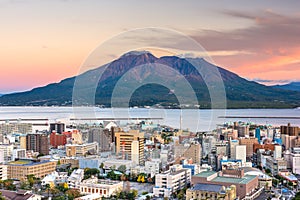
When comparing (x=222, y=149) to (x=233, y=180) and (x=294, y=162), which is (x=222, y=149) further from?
(x=233, y=180)

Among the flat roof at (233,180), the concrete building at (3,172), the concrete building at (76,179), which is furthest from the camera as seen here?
the concrete building at (3,172)

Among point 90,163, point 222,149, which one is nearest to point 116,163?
point 90,163

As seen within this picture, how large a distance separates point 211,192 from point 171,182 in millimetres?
668

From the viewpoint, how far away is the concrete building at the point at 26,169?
6.04 m

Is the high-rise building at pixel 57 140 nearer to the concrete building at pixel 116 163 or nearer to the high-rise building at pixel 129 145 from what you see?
the high-rise building at pixel 129 145

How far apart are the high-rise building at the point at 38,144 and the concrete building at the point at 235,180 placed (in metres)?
4.19

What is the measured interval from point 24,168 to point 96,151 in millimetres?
2348

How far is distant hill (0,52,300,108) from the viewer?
8680 mm

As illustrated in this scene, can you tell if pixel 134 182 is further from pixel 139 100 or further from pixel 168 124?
pixel 139 100

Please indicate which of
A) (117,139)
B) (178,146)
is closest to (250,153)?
(178,146)

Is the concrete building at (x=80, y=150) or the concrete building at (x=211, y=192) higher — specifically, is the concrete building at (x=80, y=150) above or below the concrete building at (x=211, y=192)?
above

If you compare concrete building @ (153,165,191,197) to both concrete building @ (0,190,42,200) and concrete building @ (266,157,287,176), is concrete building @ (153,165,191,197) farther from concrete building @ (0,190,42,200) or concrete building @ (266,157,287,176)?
concrete building @ (266,157,287,176)

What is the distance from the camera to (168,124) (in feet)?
39.8

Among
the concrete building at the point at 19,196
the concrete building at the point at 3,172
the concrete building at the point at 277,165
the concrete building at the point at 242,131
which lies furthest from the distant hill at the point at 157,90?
the concrete building at the point at 19,196
